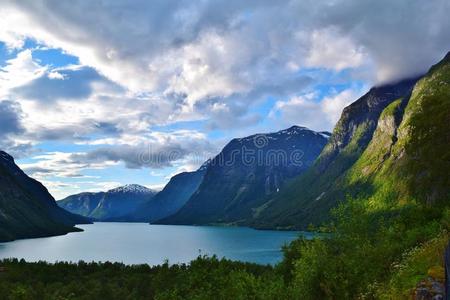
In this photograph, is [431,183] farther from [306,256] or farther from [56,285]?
[56,285]

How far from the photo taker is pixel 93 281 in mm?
132250

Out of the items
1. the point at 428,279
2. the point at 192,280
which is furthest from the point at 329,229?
the point at 192,280

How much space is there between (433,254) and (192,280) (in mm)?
53772

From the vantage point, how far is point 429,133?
47688mm

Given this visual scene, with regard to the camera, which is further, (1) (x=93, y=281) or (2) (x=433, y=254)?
(1) (x=93, y=281)

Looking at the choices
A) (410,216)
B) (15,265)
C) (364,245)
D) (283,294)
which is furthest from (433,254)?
(15,265)

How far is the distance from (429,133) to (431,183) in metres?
5.60

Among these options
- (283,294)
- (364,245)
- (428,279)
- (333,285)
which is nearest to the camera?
(428,279)

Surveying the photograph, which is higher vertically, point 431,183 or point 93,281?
point 431,183

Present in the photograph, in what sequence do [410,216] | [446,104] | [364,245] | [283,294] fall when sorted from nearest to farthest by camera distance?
[364,245] < [283,294] < [446,104] < [410,216]

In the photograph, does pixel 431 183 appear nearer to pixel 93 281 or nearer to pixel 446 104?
pixel 446 104

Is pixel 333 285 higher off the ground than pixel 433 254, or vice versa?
pixel 433 254

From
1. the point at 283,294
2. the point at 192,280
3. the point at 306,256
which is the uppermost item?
the point at 306,256

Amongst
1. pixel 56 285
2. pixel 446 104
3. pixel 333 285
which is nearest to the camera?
pixel 333 285
